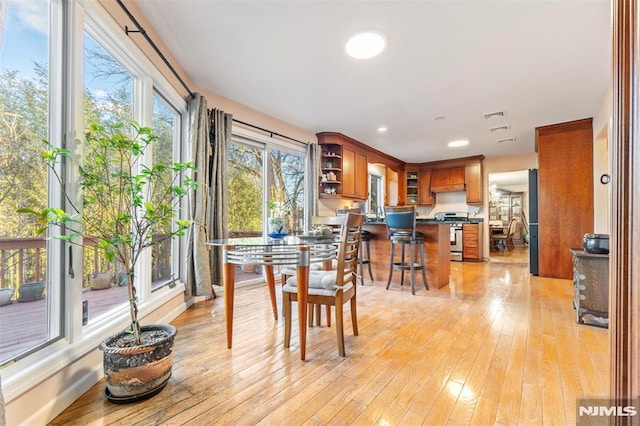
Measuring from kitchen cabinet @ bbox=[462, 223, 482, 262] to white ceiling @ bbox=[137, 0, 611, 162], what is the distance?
272cm

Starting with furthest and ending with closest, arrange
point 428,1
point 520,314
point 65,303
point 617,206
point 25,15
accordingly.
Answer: point 520,314
point 428,1
point 65,303
point 25,15
point 617,206

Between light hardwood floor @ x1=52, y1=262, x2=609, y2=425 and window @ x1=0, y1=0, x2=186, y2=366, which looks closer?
window @ x1=0, y1=0, x2=186, y2=366

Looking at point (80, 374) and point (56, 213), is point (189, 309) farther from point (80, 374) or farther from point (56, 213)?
point (56, 213)

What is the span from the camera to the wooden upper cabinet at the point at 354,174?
5.15 meters

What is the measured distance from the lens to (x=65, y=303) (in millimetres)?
1503

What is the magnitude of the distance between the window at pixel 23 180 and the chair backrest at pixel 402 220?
3.23 m

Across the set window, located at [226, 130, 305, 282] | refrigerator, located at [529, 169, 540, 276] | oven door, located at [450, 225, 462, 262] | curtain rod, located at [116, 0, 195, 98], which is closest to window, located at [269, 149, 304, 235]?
window, located at [226, 130, 305, 282]

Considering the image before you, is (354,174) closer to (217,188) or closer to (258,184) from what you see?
(258,184)

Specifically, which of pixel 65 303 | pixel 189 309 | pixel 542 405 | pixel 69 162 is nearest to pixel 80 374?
pixel 65 303

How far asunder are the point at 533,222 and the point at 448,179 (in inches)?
99.5

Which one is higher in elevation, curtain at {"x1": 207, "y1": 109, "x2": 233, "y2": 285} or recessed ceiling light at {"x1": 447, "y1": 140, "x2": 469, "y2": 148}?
recessed ceiling light at {"x1": 447, "y1": 140, "x2": 469, "y2": 148}

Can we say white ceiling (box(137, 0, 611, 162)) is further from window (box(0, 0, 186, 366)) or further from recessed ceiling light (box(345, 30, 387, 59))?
window (box(0, 0, 186, 366))

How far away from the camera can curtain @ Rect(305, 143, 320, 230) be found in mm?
4730

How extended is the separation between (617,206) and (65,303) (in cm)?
224
